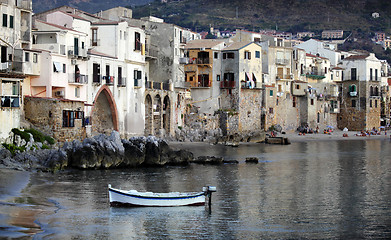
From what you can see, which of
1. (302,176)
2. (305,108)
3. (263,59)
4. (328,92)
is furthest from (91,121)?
(328,92)

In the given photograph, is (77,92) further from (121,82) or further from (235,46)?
(235,46)

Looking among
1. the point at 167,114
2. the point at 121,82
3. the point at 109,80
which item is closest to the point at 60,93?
the point at 109,80

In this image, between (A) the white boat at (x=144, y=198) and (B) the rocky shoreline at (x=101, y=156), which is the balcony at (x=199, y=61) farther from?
(A) the white boat at (x=144, y=198)

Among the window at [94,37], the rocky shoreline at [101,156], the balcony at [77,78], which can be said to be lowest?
the rocky shoreline at [101,156]

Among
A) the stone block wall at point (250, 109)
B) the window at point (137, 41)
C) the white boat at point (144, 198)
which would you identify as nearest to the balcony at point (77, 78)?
the window at point (137, 41)

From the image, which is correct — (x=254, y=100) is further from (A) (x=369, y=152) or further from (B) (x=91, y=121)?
(B) (x=91, y=121)

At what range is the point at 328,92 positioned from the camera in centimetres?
11406

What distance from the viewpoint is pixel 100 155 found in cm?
5103

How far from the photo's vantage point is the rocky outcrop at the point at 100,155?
46.7 metres

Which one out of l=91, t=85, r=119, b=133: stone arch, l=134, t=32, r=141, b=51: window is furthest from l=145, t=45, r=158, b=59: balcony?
l=91, t=85, r=119, b=133: stone arch

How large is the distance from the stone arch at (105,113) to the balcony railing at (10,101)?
1794 centimetres

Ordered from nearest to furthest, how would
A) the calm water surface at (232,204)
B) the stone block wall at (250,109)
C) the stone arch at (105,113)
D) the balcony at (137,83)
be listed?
the calm water surface at (232,204) → the stone arch at (105,113) → the balcony at (137,83) → the stone block wall at (250,109)

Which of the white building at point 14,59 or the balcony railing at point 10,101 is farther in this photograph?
the white building at point 14,59

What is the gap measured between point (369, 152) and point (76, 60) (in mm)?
36944
